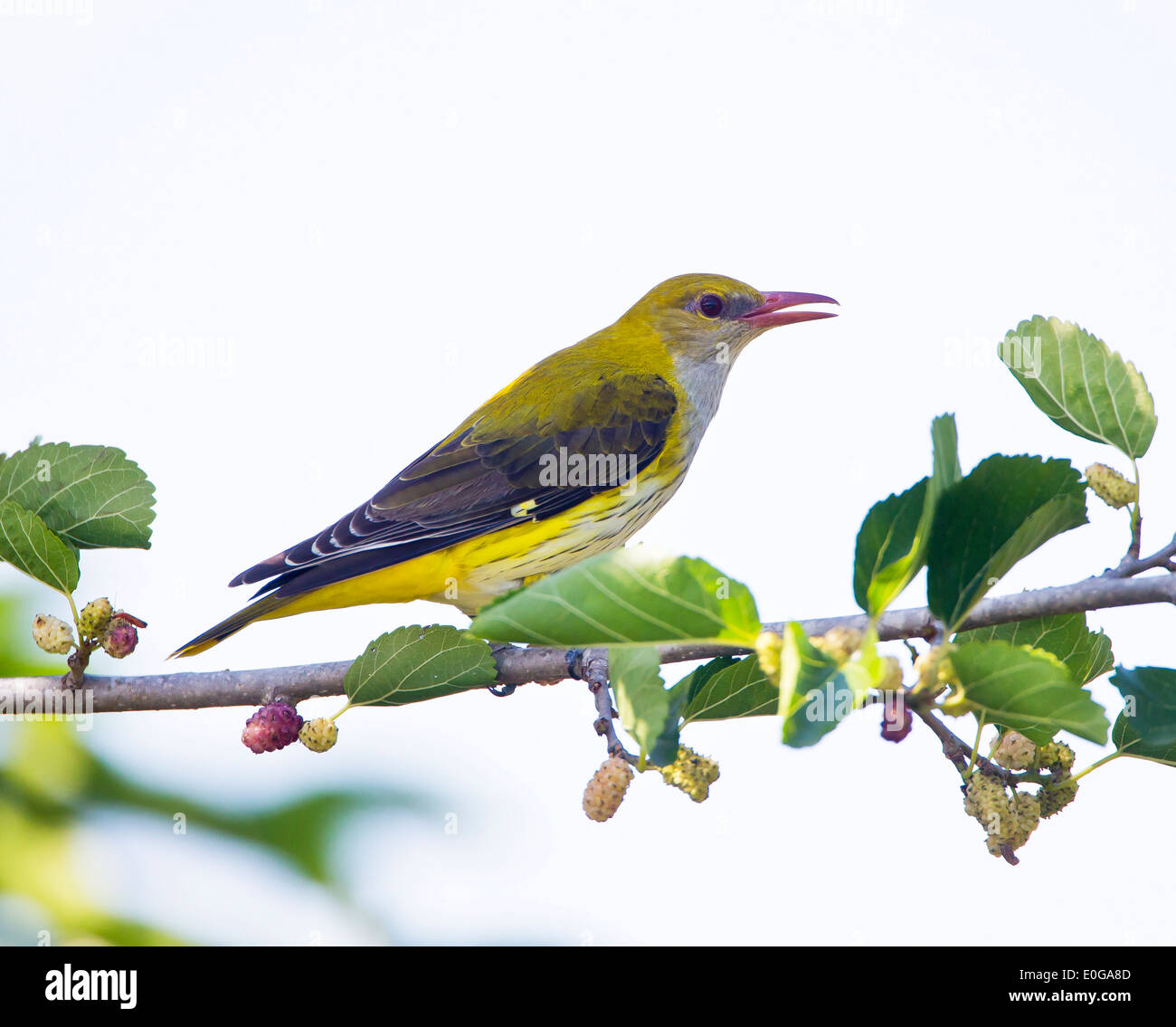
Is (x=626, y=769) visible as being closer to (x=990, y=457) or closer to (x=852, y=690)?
(x=852, y=690)

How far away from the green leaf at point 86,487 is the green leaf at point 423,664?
0.64m

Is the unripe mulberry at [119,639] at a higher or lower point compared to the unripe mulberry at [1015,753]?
higher

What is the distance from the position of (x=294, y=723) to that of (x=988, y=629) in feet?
4.52

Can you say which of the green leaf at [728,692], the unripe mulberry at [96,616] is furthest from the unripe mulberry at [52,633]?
the green leaf at [728,692]

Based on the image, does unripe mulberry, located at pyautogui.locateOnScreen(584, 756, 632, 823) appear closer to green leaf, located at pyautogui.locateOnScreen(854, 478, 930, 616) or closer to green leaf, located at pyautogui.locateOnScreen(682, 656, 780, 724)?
green leaf, located at pyautogui.locateOnScreen(682, 656, 780, 724)

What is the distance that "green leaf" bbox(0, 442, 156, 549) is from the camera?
219cm

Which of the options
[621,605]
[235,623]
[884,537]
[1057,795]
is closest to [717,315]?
[235,623]

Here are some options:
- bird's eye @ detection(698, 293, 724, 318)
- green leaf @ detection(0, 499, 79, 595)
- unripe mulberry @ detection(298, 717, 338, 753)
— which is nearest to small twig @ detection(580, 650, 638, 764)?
unripe mulberry @ detection(298, 717, 338, 753)

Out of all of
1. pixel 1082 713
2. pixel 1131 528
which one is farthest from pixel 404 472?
pixel 1082 713

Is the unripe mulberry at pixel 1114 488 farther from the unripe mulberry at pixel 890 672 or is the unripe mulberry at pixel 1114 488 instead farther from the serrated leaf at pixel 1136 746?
the unripe mulberry at pixel 890 672

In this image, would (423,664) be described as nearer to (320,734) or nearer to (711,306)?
(320,734)

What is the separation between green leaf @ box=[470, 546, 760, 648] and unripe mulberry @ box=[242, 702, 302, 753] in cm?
96

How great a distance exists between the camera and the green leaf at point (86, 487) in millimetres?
2188

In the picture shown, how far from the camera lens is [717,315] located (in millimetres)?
4824
